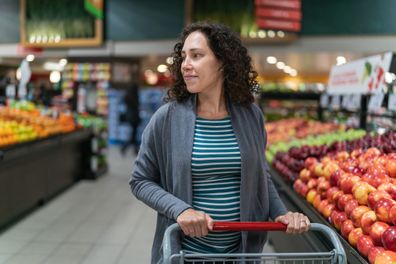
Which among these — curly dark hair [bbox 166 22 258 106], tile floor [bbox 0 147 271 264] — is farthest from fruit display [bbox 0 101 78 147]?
curly dark hair [bbox 166 22 258 106]

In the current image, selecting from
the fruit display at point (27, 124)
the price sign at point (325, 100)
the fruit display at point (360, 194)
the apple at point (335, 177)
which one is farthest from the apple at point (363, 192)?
the price sign at point (325, 100)

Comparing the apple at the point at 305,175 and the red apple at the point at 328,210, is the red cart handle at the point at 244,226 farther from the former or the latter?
the apple at the point at 305,175

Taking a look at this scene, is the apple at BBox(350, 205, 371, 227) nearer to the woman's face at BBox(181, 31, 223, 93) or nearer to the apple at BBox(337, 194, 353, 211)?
the apple at BBox(337, 194, 353, 211)

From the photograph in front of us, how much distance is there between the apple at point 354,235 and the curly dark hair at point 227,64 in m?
0.90

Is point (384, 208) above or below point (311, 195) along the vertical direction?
above

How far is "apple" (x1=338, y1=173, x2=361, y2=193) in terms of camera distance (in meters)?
2.75

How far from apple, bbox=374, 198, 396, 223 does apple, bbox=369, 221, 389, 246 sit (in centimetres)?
3

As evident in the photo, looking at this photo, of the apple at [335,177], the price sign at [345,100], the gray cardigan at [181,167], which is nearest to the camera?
the gray cardigan at [181,167]

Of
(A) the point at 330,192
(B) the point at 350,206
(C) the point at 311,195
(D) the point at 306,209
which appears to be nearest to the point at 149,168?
(B) the point at 350,206

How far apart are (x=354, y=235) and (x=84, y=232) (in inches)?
132

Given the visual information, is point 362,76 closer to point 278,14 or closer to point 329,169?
point 329,169

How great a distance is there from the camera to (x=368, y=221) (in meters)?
2.28

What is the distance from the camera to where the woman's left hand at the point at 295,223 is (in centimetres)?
173

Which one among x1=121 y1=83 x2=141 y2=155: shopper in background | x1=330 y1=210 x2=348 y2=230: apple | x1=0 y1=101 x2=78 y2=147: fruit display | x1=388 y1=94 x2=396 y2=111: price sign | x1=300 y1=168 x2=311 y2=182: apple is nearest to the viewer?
x1=330 y1=210 x2=348 y2=230: apple
